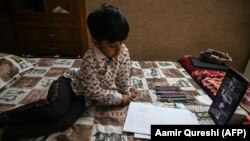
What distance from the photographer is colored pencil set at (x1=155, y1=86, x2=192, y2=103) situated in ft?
3.46

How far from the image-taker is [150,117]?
0.87 m

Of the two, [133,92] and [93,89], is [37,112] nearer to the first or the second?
[93,89]

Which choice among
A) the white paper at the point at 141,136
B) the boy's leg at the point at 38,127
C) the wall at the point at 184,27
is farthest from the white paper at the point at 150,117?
the wall at the point at 184,27

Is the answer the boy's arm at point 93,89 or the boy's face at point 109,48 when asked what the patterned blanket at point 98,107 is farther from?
the boy's face at point 109,48

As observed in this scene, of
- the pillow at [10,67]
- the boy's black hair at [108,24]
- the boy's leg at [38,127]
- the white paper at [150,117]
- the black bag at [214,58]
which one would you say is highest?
the boy's black hair at [108,24]

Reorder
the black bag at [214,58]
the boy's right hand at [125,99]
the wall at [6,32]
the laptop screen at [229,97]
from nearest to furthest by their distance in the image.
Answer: the laptop screen at [229,97] → the boy's right hand at [125,99] → the black bag at [214,58] → the wall at [6,32]

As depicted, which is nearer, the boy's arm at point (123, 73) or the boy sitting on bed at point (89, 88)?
the boy sitting on bed at point (89, 88)

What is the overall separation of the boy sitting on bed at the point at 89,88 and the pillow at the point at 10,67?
0.42 m

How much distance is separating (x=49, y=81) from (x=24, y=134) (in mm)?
496

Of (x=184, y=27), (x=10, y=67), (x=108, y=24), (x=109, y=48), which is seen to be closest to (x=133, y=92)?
(x=109, y=48)

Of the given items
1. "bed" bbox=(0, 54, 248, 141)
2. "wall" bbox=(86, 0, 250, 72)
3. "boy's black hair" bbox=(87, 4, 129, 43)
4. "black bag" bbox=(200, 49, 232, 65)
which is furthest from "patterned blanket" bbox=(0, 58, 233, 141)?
"wall" bbox=(86, 0, 250, 72)

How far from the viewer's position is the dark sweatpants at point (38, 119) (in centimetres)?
76

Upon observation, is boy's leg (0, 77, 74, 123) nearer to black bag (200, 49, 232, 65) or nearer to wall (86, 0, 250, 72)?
black bag (200, 49, 232, 65)

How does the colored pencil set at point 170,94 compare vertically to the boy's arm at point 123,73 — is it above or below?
below
